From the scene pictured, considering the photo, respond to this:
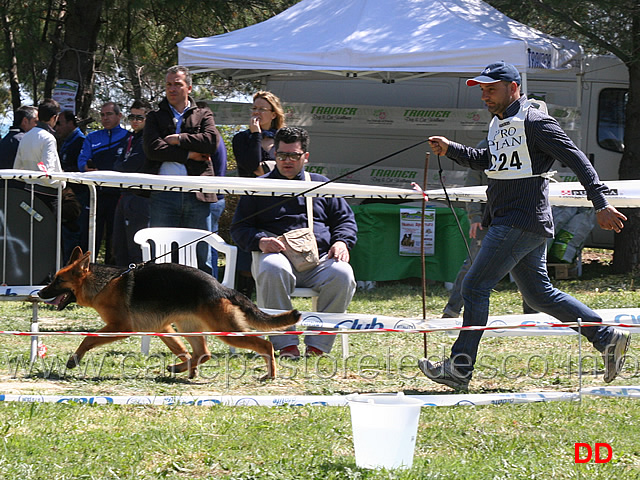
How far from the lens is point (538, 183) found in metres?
4.63

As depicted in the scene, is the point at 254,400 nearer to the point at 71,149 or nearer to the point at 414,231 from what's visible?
the point at 71,149

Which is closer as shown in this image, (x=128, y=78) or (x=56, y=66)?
(x=56, y=66)

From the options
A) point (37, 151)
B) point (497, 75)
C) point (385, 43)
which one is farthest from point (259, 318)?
point (385, 43)

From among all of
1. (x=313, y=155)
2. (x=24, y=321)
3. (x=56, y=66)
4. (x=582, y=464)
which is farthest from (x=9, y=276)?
(x=56, y=66)

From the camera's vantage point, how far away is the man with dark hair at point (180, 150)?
6828 mm

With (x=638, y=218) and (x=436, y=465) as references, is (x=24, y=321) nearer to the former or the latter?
(x=436, y=465)

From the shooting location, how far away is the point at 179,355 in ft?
17.7

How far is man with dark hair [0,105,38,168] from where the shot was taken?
870 centimetres

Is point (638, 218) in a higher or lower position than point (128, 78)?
→ lower

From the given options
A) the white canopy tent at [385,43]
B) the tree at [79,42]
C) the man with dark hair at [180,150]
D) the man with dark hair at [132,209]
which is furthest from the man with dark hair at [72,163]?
the tree at [79,42]

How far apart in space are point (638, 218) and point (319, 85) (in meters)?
4.75

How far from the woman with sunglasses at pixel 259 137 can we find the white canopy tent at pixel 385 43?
235cm

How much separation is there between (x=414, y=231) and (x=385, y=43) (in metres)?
→ 2.11

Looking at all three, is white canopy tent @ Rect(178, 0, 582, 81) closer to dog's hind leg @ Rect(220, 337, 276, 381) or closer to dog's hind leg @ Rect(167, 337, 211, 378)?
dog's hind leg @ Rect(167, 337, 211, 378)
